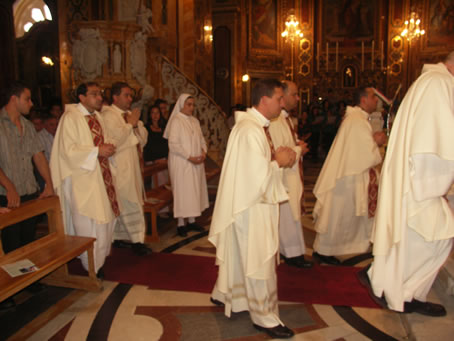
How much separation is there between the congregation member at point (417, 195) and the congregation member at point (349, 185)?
4.91 feet

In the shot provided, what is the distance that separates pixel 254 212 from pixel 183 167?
288 centimetres

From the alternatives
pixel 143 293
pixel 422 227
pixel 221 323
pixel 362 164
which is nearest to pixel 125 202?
pixel 143 293

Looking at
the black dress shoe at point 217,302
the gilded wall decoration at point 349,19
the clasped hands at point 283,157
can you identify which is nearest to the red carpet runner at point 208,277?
the black dress shoe at point 217,302

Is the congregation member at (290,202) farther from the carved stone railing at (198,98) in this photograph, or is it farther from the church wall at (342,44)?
the church wall at (342,44)

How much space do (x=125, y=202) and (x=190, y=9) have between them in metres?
8.25

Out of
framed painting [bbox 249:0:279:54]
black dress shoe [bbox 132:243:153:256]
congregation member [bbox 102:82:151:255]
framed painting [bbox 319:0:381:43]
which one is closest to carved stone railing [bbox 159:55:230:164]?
congregation member [bbox 102:82:151:255]

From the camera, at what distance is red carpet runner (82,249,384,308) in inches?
145

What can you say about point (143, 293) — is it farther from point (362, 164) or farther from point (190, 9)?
point (190, 9)

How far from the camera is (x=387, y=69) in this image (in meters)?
20.5

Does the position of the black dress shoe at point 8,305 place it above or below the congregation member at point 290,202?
below

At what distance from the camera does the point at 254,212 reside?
9.70ft

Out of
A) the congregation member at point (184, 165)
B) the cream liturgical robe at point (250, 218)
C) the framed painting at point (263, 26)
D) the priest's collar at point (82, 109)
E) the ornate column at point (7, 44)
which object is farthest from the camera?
the framed painting at point (263, 26)

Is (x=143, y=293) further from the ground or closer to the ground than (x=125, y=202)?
closer to the ground

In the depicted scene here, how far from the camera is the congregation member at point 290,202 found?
14.0 feet
